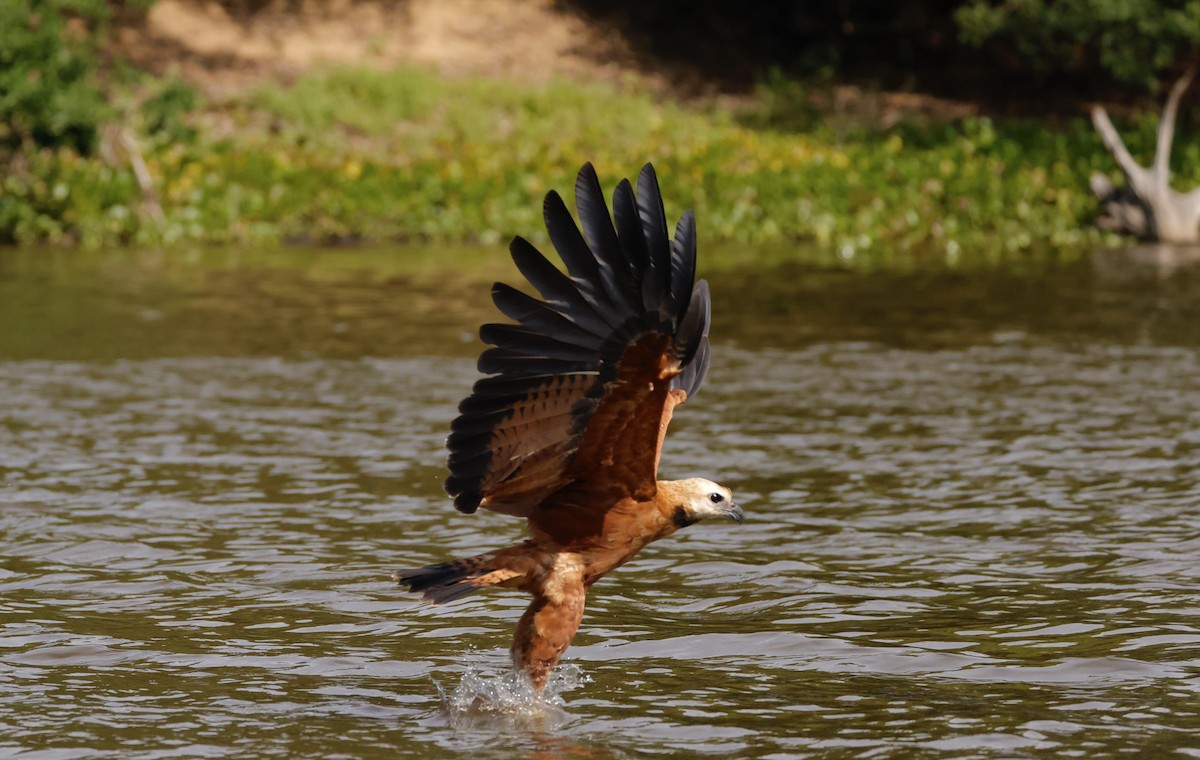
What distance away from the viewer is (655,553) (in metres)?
7.67

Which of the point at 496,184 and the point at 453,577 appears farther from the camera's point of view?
the point at 496,184

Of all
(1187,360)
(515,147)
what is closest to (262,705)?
(1187,360)

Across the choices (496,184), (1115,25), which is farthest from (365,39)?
(1115,25)

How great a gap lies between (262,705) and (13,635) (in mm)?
1200

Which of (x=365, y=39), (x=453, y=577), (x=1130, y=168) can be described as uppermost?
(x=365, y=39)

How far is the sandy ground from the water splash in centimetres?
1887

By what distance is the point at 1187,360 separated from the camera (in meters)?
11.7

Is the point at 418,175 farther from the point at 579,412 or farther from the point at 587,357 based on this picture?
the point at 587,357

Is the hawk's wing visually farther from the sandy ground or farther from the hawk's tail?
the sandy ground

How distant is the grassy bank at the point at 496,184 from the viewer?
1827 cm

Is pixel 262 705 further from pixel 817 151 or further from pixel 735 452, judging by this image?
pixel 817 151

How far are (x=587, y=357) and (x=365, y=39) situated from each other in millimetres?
21937

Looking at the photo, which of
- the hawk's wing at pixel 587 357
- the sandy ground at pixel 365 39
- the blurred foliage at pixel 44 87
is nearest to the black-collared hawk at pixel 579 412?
the hawk's wing at pixel 587 357

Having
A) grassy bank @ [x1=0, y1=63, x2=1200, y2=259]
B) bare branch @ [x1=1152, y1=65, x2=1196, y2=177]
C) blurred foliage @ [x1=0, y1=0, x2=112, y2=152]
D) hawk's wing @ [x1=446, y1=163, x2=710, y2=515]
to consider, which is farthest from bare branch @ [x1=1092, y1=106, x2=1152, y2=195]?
hawk's wing @ [x1=446, y1=163, x2=710, y2=515]
